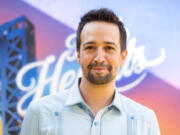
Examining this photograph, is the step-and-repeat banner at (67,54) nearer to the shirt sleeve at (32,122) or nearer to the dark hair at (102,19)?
the dark hair at (102,19)

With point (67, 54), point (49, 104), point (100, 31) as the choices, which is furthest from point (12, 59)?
point (100, 31)

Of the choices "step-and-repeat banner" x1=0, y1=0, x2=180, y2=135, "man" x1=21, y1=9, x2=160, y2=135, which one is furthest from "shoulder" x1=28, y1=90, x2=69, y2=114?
"step-and-repeat banner" x1=0, y1=0, x2=180, y2=135

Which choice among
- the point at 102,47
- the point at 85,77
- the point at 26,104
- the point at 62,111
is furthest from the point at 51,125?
the point at 26,104

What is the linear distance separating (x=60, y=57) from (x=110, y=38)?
1.95 metres

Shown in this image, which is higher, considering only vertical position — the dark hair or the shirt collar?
the dark hair

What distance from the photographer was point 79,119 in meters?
1.70

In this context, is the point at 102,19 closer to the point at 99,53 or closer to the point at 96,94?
the point at 99,53

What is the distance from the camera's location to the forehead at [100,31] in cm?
173

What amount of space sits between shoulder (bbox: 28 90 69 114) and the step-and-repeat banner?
6.09ft

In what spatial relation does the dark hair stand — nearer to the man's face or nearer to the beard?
the man's face

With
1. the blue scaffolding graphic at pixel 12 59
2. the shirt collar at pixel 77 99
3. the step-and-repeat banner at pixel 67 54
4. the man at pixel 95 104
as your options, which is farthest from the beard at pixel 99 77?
the blue scaffolding graphic at pixel 12 59

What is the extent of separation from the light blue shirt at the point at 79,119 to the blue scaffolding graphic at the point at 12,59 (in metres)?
1.89

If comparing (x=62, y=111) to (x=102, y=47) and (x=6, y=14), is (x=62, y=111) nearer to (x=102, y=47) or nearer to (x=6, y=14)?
(x=102, y=47)

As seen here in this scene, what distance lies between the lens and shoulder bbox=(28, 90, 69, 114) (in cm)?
173
